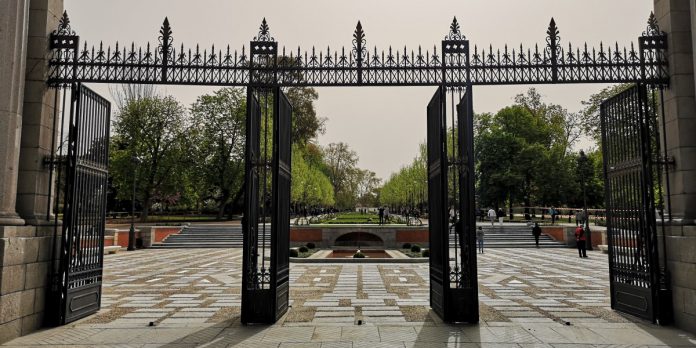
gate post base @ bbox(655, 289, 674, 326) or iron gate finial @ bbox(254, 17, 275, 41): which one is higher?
iron gate finial @ bbox(254, 17, 275, 41)

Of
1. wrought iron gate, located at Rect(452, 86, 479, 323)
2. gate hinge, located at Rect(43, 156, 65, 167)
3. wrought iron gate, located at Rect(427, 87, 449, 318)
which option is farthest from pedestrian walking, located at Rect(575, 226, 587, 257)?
gate hinge, located at Rect(43, 156, 65, 167)

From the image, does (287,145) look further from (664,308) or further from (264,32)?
(664,308)

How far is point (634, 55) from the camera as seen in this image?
8.79m

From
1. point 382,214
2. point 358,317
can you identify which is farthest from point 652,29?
point 382,214

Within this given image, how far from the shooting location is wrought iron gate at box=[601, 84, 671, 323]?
8.09 m

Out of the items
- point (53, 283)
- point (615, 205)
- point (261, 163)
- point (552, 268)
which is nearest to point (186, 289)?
point (53, 283)

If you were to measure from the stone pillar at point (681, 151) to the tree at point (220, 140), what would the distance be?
37.8 m

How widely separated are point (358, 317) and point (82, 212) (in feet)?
18.1

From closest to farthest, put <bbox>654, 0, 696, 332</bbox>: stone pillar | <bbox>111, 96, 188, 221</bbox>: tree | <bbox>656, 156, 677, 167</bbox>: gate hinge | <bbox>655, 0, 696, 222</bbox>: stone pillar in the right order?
<bbox>654, 0, 696, 332</bbox>: stone pillar, <bbox>655, 0, 696, 222</bbox>: stone pillar, <bbox>656, 156, 677, 167</bbox>: gate hinge, <bbox>111, 96, 188, 221</bbox>: tree

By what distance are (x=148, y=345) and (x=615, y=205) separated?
29.0ft

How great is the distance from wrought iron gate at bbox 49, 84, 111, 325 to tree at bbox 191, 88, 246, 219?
34091mm

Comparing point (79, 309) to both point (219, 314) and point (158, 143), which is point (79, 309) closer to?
point (219, 314)

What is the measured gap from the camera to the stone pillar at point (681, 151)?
759cm

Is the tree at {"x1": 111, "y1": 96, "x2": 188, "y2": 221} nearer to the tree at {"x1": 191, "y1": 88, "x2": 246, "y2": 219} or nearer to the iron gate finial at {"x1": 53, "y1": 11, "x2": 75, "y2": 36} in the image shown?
the tree at {"x1": 191, "y1": 88, "x2": 246, "y2": 219}
